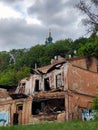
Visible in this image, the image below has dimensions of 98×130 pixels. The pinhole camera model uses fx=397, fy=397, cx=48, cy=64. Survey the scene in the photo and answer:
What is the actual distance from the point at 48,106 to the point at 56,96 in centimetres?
232

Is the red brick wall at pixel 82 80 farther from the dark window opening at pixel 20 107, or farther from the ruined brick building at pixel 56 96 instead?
the dark window opening at pixel 20 107

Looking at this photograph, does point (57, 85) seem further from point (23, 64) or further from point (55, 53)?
point (23, 64)

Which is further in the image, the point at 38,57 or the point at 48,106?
the point at 38,57

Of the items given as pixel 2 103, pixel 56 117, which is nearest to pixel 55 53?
pixel 2 103

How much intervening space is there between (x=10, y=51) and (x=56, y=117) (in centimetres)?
8519

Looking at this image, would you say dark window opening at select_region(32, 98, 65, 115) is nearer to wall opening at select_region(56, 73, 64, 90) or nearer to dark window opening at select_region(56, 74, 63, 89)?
wall opening at select_region(56, 73, 64, 90)

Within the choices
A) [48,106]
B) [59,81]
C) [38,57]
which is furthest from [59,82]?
[38,57]

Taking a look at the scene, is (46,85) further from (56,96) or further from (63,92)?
(63,92)

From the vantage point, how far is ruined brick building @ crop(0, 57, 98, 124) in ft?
170

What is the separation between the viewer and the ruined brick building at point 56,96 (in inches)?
2044

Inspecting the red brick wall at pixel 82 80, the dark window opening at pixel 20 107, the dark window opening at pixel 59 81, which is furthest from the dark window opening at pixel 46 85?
the red brick wall at pixel 82 80

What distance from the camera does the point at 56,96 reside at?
52656 millimetres

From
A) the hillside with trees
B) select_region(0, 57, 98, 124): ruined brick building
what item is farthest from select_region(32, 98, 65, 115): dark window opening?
the hillside with trees

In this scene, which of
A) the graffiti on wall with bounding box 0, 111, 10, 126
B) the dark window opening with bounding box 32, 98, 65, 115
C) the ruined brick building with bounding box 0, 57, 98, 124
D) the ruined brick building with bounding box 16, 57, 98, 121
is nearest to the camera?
the ruined brick building with bounding box 16, 57, 98, 121
